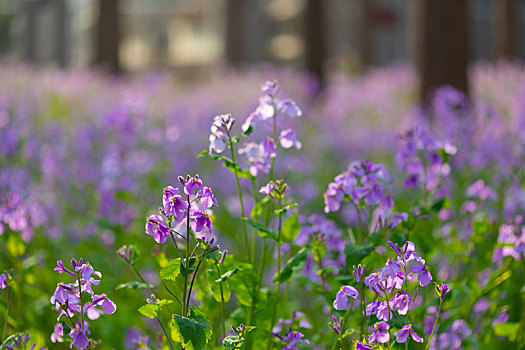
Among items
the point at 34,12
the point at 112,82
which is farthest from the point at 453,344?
the point at 34,12

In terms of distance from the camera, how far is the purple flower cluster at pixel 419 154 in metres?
2.07

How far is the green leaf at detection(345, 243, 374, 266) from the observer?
1734 millimetres

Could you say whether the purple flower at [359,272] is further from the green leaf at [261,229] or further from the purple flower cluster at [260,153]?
the purple flower cluster at [260,153]

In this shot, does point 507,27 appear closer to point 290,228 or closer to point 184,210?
point 290,228

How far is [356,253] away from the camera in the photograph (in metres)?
1.74

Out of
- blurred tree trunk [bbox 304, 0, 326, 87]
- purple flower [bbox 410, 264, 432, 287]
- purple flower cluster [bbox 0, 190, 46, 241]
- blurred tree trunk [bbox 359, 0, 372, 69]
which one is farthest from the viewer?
blurred tree trunk [bbox 359, 0, 372, 69]

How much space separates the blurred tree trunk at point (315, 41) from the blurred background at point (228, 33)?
0.05 feet

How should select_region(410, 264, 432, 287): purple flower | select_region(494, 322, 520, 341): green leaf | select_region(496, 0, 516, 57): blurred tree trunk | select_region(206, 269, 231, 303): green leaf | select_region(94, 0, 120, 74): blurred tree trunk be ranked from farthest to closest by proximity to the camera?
select_region(496, 0, 516, 57): blurred tree trunk, select_region(94, 0, 120, 74): blurred tree trunk, select_region(494, 322, 520, 341): green leaf, select_region(206, 269, 231, 303): green leaf, select_region(410, 264, 432, 287): purple flower

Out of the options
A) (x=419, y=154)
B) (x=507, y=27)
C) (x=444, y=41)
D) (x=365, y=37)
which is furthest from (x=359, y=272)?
(x=365, y=37)

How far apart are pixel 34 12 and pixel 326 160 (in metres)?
29.3

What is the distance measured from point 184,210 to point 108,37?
10.7 meters

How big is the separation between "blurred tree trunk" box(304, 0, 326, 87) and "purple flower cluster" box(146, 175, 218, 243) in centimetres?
875

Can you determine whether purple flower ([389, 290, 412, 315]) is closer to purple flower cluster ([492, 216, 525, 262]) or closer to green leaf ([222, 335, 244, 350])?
green leaf ([222, 335, 244, 350])

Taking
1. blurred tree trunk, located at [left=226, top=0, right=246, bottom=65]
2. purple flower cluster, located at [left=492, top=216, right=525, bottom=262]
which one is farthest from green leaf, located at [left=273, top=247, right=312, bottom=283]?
blurred tree trunk, located at [left=226, top=0, right=246, bottom=65]
